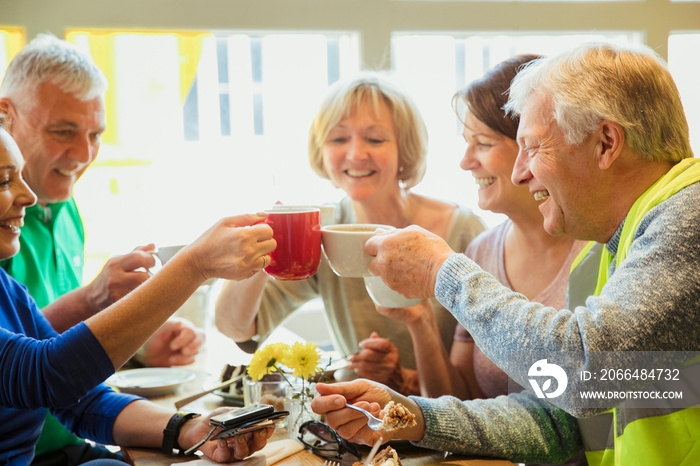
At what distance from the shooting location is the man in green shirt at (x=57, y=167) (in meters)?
1.74

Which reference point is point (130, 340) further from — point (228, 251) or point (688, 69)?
point (688, 69)

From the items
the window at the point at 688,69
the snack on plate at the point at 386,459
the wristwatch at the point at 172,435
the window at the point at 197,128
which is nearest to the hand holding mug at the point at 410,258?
the snack on plate at the point at 386,459

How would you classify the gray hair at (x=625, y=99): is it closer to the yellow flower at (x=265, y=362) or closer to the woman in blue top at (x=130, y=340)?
the woman in blue top at (x=130, y=340)

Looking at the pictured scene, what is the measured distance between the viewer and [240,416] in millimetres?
1195

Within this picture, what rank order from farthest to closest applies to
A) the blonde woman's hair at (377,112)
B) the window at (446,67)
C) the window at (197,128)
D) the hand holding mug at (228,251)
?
the window at (446,67) < the window at (197,128) < the blonde woman's hair at (377,112) < the hand holding mug at (228,251)

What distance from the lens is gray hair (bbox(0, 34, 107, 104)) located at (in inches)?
72.8

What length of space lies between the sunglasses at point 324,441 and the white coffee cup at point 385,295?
1.04ft

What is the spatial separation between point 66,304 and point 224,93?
6.42ft

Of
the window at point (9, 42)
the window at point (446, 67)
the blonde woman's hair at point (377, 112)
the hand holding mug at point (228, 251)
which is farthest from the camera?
the window at point (446, 67)

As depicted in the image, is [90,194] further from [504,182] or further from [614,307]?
[614,307]

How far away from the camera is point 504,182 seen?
70.2 inches

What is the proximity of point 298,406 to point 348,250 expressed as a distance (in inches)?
13.3

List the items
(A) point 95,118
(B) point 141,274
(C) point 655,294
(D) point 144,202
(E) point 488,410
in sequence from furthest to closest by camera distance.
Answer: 1. (D) point 144,202
2. (A) point 95,118
3. (B) point 141,274
4. (E) point 488,410
5. (C) point 655,294

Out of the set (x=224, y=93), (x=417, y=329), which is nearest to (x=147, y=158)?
(x=224, y=93)
